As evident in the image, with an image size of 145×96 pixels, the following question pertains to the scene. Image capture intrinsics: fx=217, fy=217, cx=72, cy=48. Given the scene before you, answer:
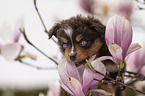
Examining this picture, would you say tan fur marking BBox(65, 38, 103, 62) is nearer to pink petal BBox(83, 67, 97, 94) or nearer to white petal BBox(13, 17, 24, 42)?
pink petal BBox(83, 67, 97, 94)

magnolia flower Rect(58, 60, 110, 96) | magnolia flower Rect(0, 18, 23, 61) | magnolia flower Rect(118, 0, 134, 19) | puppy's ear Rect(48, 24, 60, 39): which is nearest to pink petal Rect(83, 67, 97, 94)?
magnolia flower Rect(58, 60, 110, 96)

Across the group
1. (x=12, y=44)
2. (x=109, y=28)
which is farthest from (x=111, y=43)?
(x=12, y=44)

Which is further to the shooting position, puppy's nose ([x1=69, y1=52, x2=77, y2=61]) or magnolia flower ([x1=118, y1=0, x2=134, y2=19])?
magnolia flower ([x1=118, y1=0, x2=134, y2=19])

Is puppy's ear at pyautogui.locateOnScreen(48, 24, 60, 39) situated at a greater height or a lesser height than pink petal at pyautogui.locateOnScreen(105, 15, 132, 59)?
greater

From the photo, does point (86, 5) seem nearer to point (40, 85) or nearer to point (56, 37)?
point (56, 37)

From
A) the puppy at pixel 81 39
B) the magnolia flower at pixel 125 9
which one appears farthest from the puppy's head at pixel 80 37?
the magnolia flower at pixel 125 9

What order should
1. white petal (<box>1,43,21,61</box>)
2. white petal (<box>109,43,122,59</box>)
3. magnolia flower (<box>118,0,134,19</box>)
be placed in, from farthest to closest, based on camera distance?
magnolia flower (<box>118,0,134,19</box>)
white petal (<box>1,43,21,61</box>)
white petal (<box>109,43,122,59</box>)

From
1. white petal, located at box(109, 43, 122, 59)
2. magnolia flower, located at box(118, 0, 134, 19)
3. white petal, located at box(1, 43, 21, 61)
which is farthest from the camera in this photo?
magnolia flower, located at box(118, 0, 134, 19)
